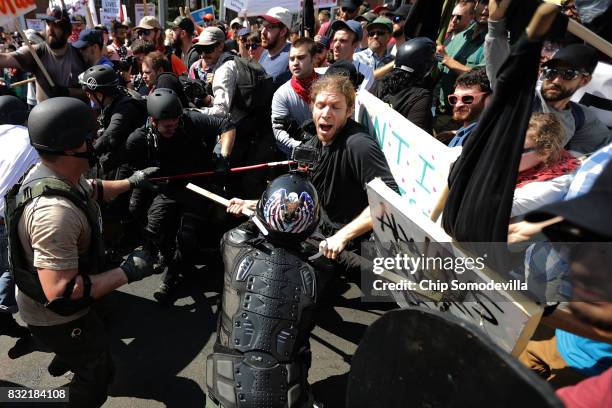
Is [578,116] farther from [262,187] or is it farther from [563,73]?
[262,187]

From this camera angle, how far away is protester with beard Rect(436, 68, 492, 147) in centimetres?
278

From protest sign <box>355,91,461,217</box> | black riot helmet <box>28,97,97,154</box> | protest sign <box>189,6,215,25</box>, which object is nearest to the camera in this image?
black riot helmet <box>28,97,97,154</box>

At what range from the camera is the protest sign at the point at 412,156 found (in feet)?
7.14

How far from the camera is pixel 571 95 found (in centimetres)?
283

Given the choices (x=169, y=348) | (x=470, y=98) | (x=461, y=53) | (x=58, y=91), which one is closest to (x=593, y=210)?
(x=470, y=98)

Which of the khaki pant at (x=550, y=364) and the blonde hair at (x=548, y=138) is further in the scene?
the blonde hair at (x=548, y=138)

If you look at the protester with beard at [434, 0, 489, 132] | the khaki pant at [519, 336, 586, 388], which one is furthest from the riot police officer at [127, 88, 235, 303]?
the khaki pant at [519, 336, 586, 388]

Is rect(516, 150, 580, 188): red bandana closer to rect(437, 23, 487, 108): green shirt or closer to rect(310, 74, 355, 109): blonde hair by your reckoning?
rect(310, 74, 355, 109): blonde hair

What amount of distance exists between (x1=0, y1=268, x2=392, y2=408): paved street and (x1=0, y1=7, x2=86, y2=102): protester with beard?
8.69 ft

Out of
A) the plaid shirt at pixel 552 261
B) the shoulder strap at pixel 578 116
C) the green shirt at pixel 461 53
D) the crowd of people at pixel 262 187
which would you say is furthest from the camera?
the green shirt at pixel 461 53

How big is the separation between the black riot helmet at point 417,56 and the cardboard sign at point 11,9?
410cm

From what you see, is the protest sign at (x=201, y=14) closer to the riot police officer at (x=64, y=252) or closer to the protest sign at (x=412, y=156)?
the protest sign at (x=412, y=156)

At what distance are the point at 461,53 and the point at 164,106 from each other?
3.28 metres

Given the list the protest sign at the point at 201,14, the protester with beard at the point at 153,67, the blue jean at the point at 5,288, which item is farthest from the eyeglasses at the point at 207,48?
the protest sign at the point at 201,14
